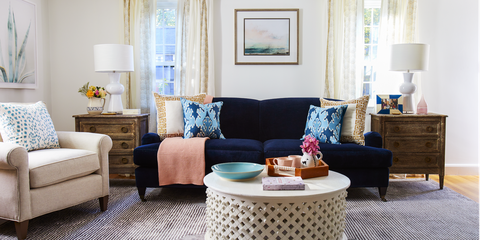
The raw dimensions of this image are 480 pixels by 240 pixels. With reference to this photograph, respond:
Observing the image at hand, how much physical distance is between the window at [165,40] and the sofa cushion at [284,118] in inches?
55.0

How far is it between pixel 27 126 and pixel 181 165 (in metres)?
1.18

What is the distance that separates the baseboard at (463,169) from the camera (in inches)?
143

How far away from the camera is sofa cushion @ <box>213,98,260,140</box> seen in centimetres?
320

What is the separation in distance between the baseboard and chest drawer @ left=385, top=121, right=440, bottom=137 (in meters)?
0.98

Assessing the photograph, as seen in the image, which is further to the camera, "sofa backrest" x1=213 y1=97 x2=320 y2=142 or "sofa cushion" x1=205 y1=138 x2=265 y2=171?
"sofa backrest" x1=213 y1=97 x2=320 y2=142

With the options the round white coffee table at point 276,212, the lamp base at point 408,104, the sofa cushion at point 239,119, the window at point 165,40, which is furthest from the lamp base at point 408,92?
the window at point 165,40

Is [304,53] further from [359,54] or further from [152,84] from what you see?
[152,84]

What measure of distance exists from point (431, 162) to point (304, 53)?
182 centimetres

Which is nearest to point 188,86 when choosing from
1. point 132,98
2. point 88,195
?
point 132,98

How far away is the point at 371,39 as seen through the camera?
3773 mm

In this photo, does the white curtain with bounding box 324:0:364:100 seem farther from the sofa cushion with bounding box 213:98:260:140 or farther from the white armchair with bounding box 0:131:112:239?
the white armchair with bounding box 0:131:112:239

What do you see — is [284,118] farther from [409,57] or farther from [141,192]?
[141,192]

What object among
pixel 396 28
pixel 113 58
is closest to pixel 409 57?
pixel 396 28

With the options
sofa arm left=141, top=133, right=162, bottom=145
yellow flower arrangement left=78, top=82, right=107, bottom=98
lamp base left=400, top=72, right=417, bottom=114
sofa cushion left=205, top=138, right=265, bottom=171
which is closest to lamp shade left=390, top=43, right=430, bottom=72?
lamp base left=400, top=72, right=417, bottom=114
